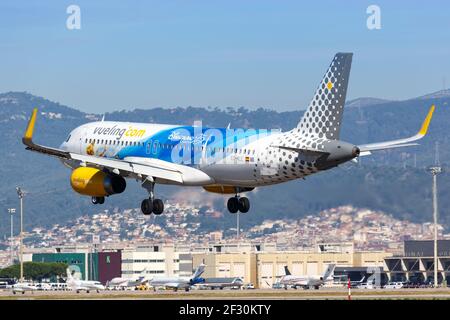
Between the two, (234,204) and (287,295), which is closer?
(234,204)

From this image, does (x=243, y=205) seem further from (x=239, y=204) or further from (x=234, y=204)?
(x=234, y=204)

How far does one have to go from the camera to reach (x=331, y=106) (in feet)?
306

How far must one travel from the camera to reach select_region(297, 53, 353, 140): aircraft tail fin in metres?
92.9

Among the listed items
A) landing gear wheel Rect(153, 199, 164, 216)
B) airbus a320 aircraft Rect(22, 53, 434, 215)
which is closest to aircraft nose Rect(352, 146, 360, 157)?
airbus a320 aircraft Rect(22, 53, 434, 215)

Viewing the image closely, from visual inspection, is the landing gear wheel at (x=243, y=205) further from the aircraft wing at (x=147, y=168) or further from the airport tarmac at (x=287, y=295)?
the airport tarmac at (x=287, y=295)

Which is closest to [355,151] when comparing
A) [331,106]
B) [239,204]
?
[331,106]

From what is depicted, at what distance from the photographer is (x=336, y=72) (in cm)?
9338

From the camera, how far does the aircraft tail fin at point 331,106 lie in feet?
305

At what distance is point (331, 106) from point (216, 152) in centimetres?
901

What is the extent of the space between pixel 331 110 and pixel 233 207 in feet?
40.5

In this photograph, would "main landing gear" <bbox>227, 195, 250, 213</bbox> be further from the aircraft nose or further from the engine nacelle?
the aircraft nose
